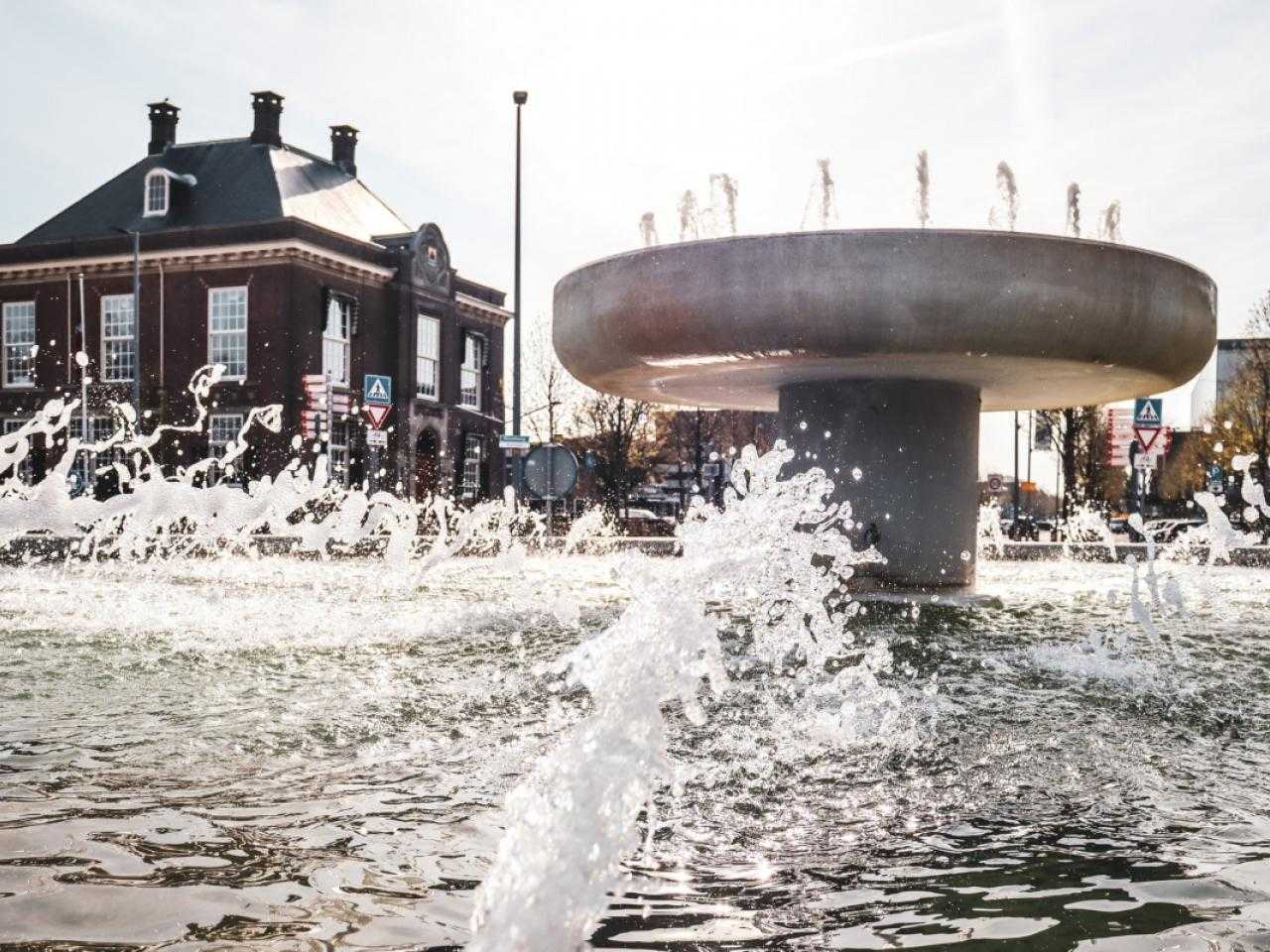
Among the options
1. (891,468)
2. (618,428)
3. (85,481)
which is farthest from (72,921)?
(618,428)

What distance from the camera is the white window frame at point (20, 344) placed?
4034cm

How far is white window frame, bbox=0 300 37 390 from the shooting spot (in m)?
40.3

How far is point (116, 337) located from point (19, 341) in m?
4.14

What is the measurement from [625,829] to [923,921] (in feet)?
2.31

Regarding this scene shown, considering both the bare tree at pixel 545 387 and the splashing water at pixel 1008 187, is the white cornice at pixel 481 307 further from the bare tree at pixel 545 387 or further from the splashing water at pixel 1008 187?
the splashing water at pixel 1008 187

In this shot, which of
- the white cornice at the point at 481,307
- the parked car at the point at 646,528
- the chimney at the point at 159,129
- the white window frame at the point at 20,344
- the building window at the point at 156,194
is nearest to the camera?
the parked car at the point at 646,528

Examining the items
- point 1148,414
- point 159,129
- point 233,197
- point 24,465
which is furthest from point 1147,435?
→ point 159,129

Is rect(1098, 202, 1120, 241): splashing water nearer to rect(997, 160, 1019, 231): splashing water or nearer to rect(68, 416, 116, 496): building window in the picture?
rect(997, 160, 1019, 231): splashing water

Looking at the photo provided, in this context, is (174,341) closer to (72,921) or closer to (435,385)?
(435,385)

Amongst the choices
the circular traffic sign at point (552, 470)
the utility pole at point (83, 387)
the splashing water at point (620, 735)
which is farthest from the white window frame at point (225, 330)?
the splashing water at point (620, 735)

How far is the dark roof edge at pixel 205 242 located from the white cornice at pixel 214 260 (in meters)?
0.12

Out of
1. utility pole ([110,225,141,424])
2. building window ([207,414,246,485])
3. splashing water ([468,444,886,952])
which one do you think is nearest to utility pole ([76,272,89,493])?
utility pole ([110,225,141,424])

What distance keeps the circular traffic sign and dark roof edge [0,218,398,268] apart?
22443mm

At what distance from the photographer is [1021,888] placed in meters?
3.10
